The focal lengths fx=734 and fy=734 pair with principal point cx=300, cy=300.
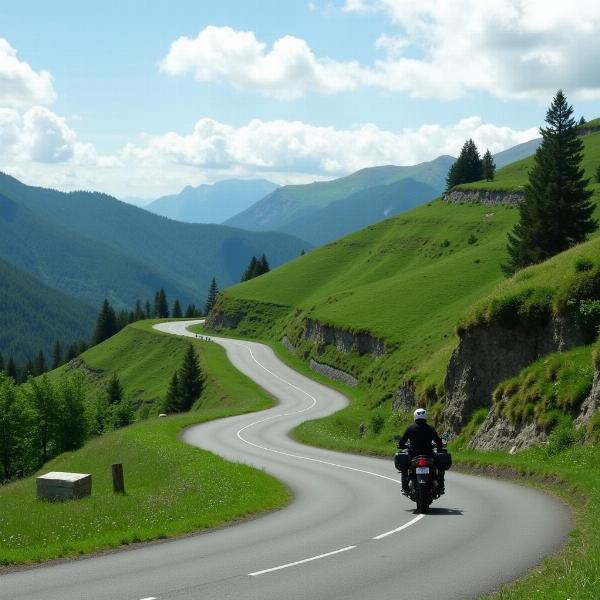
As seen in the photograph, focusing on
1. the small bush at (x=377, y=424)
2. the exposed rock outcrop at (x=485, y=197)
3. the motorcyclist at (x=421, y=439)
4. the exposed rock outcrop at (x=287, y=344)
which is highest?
the exposed rock outcrop at (x=485, y=197)

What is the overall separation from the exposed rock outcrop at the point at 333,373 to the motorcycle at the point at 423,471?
59.4m

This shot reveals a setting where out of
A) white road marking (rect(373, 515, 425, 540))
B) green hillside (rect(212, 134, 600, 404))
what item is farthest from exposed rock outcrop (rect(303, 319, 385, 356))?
white road marking (rect(373, 515, 425, 540))

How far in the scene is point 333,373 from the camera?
84062 millimetres

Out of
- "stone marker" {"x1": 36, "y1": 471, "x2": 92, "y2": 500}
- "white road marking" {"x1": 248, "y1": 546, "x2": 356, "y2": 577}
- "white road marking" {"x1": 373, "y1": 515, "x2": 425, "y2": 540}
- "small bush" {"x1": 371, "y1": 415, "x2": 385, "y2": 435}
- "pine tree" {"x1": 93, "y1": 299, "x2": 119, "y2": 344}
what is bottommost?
"small bush" {"x1": 371, "y1": 415, "x2": 385, "y2": 435}

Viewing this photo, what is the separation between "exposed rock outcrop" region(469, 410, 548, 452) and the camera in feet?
90.2

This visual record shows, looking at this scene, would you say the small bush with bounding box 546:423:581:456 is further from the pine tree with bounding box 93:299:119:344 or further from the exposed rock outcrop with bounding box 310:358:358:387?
the pine tree with bounding box 93:299:119:344

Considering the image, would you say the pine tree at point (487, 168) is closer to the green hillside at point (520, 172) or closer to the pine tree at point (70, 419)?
the green hillside at point (520, 172)

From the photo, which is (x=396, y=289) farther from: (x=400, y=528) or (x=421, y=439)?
(x=400, y=528)

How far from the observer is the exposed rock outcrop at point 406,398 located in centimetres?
4697

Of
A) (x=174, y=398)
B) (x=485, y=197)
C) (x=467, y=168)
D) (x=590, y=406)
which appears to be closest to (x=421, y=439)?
(x=590, y=406)

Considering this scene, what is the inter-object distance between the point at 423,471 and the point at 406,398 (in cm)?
3188

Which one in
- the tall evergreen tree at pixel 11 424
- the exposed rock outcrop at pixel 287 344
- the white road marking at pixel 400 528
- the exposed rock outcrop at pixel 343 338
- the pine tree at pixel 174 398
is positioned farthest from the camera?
the exposed rock outcrop at pixel 287 344

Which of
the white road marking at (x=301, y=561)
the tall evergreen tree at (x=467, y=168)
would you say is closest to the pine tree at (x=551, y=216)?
the white road marking at (x=301, y=561)

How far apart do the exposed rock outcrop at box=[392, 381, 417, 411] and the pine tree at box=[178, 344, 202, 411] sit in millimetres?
36282
